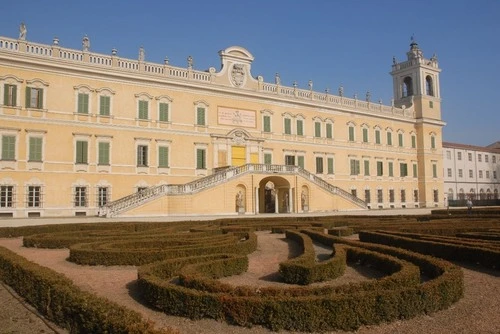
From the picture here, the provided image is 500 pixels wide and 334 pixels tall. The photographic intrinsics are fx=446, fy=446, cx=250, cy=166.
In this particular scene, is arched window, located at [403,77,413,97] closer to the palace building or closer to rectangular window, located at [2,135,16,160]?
the palace building

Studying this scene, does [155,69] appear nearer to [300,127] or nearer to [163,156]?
[163,156]

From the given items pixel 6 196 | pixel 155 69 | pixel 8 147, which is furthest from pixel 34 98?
pixel 155 69

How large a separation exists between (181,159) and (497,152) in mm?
60022

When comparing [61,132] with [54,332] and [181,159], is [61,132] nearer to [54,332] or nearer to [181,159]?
[181,159]

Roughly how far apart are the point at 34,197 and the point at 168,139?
434 inches

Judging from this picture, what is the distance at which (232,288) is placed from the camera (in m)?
7.64

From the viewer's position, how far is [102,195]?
109 ft

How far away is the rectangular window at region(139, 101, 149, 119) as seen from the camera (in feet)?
117

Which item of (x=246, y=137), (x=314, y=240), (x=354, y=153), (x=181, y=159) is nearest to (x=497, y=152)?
(x=354, y=153)

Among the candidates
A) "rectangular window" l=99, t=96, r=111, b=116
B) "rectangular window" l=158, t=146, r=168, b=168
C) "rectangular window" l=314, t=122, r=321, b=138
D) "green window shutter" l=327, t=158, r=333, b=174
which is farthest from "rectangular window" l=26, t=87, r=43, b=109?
"green window shutter" l=327, t=158, r=333, b=174

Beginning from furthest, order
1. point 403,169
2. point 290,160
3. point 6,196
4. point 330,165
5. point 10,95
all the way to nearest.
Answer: point 403,169 < point 330,165 < point 290,160 < point 10,95 < point 6,196

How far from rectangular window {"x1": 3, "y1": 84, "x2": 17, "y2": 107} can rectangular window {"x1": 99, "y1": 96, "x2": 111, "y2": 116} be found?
584cm

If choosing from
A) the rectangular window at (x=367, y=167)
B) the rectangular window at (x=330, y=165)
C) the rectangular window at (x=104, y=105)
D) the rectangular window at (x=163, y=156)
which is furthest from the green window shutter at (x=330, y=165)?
the rectangular window at (x=104, y=105)

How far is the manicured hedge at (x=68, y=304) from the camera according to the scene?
18.6 ft
